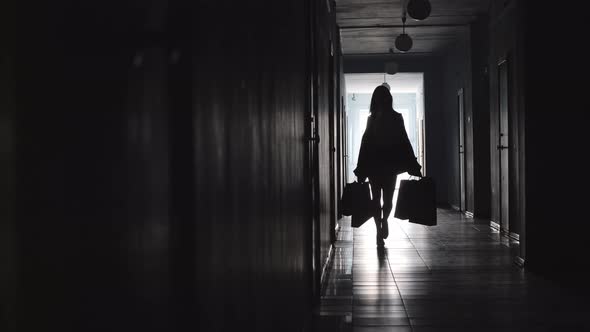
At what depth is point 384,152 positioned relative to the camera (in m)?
5.68

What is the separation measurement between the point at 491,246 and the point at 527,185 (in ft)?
4.95

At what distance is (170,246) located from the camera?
0.78m

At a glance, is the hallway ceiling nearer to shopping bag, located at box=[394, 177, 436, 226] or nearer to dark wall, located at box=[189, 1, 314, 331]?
shopping bag, located at box=[394, 177, 436, 226]

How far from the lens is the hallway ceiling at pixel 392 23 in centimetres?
805

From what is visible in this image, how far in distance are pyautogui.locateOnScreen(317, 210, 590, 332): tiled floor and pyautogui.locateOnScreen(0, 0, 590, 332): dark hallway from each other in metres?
0.02

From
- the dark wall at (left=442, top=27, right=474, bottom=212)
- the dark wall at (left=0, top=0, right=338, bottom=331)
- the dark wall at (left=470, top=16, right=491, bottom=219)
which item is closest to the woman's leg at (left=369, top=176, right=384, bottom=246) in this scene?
the dark wall at (left=470, top=16, right=491, bottom=219)

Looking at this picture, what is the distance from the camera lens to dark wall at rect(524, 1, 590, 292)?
435cm

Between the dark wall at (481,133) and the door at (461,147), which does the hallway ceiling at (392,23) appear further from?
the door at (461,147)

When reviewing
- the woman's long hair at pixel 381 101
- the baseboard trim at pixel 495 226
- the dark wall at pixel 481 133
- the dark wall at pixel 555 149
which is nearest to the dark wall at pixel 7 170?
the dark wall at pixel 555 149

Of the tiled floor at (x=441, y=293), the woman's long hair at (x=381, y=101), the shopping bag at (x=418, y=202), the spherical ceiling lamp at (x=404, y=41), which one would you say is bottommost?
the tiled floor at (x=441, y=293)

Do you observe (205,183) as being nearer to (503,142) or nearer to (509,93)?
(509,93)

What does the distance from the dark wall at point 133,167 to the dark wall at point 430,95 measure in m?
10.8

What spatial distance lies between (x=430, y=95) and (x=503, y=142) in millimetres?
5122

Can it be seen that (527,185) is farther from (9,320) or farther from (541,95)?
(9,320)
